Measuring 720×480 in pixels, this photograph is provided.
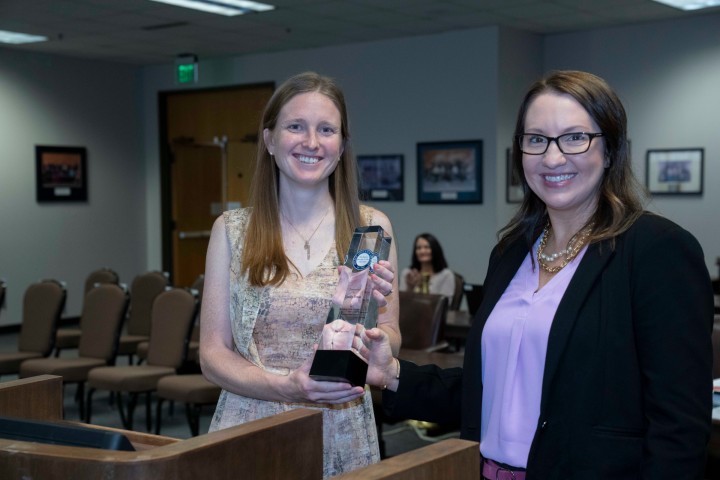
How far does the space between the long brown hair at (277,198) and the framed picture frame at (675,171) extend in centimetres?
790

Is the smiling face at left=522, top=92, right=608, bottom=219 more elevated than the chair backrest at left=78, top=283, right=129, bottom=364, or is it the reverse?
the smiling face at left=522, top=92, right=608, bottom=219

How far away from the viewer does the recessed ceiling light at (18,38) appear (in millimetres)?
10430

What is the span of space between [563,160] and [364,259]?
0.42 metres

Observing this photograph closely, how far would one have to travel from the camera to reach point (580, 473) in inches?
64.8

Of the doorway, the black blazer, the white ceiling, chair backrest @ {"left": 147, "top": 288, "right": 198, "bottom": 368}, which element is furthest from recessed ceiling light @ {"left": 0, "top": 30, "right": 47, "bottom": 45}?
the black blazer

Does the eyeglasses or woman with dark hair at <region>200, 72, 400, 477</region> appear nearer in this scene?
the eyeglasses

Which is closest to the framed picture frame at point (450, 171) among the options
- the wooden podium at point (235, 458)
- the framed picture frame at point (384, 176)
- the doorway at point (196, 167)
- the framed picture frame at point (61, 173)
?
the framed picture frame at point (384, 176)

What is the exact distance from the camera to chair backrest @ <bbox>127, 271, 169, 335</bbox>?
26.4 feet

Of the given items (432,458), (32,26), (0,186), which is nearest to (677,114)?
(32,26)

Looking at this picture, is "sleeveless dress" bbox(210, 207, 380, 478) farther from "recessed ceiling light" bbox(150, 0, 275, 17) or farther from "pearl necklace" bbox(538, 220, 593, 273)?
"recessed ceiling light" bbox(150, 0, 275, 17)

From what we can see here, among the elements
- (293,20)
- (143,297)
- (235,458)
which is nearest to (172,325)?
(143,297)

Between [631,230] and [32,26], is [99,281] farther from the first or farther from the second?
[631,230]

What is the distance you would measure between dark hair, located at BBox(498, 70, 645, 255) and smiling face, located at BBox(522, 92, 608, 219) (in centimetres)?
1

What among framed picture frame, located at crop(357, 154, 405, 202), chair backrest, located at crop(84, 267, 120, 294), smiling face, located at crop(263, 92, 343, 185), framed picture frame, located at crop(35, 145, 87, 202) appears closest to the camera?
smiling face, located at crop(263, 92, 343, 185)
